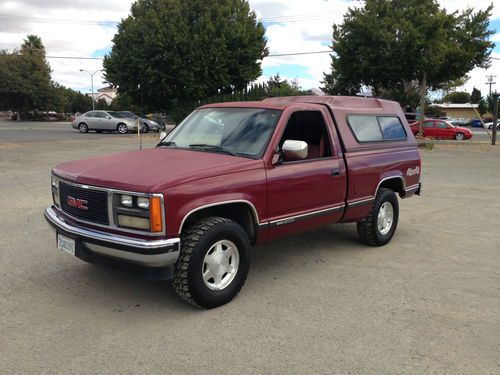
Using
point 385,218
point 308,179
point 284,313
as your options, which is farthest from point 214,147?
point 385,218

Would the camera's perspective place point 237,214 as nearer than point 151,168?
No

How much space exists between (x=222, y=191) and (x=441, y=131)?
29401 mm

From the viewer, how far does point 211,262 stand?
4.05 m

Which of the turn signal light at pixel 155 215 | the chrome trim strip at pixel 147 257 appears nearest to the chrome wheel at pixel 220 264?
the chrome trim strip at pixel 147 257

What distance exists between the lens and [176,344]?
3461 millimetres

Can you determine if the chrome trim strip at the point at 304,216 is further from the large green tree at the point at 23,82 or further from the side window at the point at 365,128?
the large green tree at the point at 23,82

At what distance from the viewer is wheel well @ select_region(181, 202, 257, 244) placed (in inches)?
163

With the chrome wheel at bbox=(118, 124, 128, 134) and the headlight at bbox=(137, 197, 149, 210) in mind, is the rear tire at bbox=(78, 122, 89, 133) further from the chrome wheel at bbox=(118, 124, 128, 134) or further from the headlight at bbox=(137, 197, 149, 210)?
the headlight at bbox=(137, 197, 149, 210)

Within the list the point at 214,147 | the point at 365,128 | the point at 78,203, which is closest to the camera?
the point at 78,203

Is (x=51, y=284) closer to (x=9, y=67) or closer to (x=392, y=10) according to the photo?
(x=392, y=10)

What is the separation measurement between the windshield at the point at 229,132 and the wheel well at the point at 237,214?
52cm

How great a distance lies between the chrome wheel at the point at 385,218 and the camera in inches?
240

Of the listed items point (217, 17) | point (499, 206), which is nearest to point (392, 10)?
point (217, 17)

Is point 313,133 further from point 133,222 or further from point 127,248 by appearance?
point 127,248
